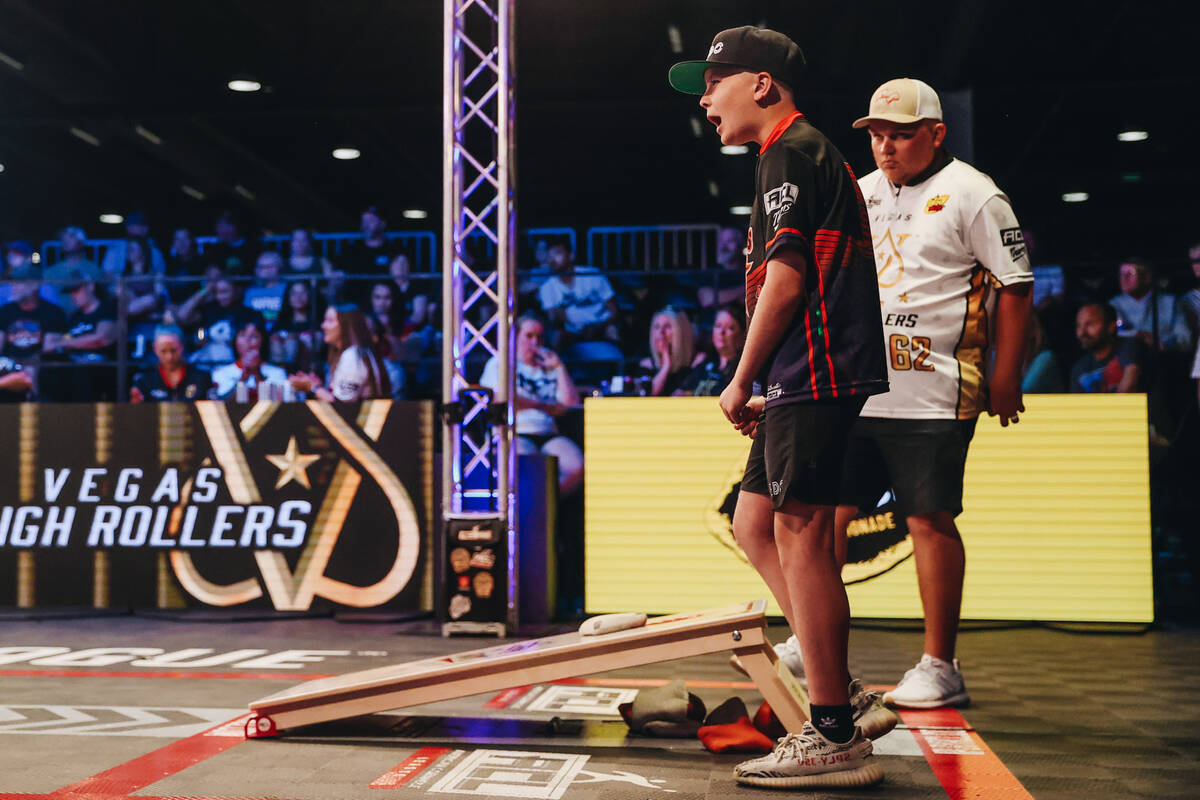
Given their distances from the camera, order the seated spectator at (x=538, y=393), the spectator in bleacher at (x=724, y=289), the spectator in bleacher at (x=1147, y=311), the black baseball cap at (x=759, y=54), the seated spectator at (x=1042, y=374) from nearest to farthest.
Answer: the black baseball cap at (x=759, y=54) → the seated spectator at (x=538, y=393) → the seated spectator at (x=1042, y=374) → the spectator in bleacher at (x=1147, y=311) → the spectator in bleacher at (x=724, y=289)

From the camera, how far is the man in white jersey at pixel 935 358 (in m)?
3.30

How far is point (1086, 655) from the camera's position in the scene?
4539 millimetres

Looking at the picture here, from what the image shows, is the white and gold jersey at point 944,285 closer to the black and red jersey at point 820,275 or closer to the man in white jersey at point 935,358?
the man in white jersey at point 935,358

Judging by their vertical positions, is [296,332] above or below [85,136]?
below

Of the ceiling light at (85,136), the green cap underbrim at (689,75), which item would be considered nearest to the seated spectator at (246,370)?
the ceiling light at (85,136)

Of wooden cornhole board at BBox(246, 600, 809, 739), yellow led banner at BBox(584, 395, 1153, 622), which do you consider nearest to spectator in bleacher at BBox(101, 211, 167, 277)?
yellow led banner at BBox(584, 395, 1153, 622)

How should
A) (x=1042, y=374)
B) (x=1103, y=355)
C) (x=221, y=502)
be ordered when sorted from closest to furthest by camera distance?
(x=221, y=502) → (x=1103, y=355) → (x=1042, y=374)

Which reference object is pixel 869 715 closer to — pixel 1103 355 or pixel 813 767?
pixel 813 767

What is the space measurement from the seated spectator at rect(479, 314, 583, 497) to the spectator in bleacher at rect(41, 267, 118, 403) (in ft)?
11.4

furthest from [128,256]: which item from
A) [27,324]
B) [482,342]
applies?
[482,342]

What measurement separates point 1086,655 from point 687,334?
4167mm

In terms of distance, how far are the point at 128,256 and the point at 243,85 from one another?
207 centimetres

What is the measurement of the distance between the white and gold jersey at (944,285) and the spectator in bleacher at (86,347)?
744 centimetres

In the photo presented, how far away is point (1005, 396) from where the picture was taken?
330 centimetres
